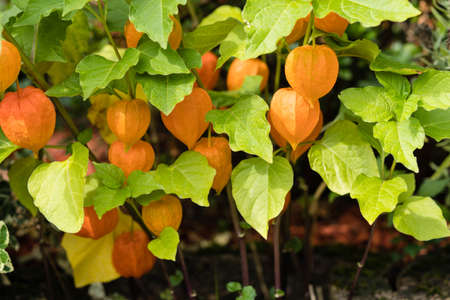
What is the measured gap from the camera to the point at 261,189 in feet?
2.31

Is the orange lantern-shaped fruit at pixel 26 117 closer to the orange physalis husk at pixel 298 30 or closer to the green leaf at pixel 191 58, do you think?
the green leaf at pixel 191 58

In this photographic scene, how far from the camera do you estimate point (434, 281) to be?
108 centimetres

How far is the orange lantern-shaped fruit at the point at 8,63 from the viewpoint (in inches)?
25.2

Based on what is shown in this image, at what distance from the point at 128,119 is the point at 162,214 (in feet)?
0.53

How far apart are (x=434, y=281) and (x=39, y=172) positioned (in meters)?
0.86

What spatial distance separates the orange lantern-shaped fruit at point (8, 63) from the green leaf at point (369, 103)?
446 mm

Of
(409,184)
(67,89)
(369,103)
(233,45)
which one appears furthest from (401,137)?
(67,89)

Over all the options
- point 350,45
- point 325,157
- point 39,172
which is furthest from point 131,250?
point 350,45

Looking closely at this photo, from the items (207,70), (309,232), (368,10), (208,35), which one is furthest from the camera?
(309,232)

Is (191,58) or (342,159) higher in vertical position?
(191,58)

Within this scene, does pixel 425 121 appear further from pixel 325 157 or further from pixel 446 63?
pixel 446 63

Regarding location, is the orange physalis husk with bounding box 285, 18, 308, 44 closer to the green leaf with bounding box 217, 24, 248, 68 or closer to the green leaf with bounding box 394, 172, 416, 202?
the green leaf with bounding box 217, 24, 248, 68

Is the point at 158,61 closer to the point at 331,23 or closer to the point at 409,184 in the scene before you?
the point at 331,23

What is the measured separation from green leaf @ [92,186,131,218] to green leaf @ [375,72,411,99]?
40cm
